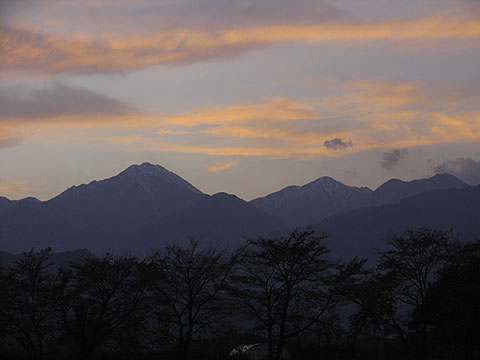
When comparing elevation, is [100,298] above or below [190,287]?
below

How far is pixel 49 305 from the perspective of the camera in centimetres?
5353

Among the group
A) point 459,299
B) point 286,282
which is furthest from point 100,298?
point 459,299

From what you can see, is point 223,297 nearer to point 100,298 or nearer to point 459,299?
point 100,298

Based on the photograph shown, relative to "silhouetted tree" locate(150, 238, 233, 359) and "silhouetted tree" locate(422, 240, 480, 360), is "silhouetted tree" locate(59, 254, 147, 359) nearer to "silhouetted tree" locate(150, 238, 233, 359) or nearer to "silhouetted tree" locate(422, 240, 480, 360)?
"silhouetted tree" locate(150, 238, 233, 359)

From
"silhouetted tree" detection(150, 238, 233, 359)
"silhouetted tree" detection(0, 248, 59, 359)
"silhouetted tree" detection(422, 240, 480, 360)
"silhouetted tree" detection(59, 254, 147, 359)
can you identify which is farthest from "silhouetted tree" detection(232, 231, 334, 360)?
"silhouetted tree" detection(0, 248, 59, 359)

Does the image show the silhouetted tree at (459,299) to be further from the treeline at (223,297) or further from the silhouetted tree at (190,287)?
the silhouetted tree at (190,287)

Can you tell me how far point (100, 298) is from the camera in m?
53.3

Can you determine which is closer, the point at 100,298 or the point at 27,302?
the point at 27,302

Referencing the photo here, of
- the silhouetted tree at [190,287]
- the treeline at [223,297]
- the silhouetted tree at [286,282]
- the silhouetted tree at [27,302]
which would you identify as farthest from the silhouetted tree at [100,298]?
the silhouetted tree at [286,282]

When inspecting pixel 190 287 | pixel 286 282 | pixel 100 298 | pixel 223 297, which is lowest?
pixel 223 297

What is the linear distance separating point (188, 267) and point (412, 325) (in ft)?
76.1

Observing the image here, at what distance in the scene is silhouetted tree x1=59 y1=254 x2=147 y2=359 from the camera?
50625 millimetres

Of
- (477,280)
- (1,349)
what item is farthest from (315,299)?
(1,349)

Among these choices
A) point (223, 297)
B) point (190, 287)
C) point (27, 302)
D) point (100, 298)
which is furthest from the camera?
point (223, 297)
